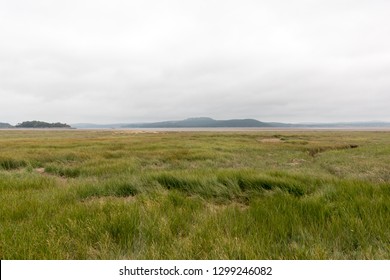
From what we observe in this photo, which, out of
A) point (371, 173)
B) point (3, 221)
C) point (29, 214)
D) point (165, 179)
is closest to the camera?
point (3, 221)

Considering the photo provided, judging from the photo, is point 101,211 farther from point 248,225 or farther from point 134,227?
point 248,225

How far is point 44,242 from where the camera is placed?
327 centimetres

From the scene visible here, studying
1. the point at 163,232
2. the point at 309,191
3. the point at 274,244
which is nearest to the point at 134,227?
the point at 163,232

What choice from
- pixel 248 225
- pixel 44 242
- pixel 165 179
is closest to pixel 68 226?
pixel 44 242

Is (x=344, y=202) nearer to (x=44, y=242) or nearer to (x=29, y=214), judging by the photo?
(x=44, y=242)

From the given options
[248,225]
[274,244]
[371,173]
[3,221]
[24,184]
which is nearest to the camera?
[274,244]

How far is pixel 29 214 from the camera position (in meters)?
4.48

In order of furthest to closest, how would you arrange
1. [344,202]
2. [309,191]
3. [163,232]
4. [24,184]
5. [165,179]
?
[165,179], [24,184], [309,191], [344,202], [163,232]

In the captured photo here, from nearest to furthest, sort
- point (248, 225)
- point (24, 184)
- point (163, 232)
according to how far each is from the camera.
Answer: point (163, 232)
point (248, 225)
point (24, 184)

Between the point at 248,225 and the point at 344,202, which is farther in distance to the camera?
the point at 344,202

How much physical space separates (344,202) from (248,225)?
262 centimetres

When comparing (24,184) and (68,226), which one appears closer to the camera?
(68,226)

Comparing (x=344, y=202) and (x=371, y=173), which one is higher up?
(x=344, y=202)

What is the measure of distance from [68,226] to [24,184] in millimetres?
5330
